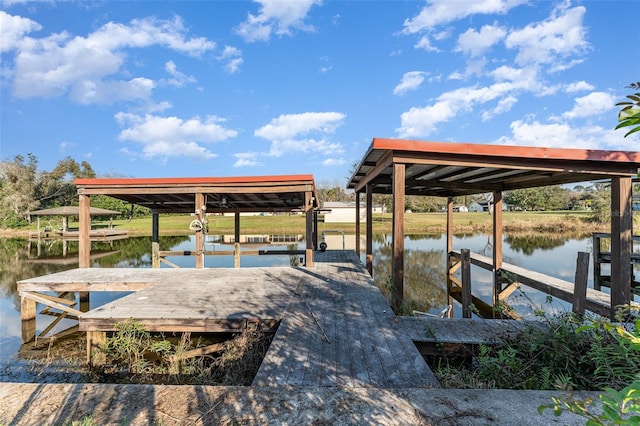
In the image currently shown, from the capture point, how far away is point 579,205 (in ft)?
191

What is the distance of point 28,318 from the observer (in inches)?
266

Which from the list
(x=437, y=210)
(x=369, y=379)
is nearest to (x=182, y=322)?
(x=369, y=379)

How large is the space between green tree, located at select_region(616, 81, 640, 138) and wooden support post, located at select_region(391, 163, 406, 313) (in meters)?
3.78

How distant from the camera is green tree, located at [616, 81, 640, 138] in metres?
1.00

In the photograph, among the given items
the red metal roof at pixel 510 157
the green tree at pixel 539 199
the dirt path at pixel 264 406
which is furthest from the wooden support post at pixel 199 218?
the green tree at pixel 539 199

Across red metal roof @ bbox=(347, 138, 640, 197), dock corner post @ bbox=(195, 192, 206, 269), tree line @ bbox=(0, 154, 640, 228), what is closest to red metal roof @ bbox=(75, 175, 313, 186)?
dock corner post @ bbox=(195, 192, 206, 269)

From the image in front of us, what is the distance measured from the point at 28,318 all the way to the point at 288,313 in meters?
6.32

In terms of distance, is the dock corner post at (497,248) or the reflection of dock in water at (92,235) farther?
the reflection of dock in water at (92,235)

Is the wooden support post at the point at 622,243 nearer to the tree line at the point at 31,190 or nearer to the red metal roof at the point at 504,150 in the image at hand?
the red metal roof at the point at 504,150

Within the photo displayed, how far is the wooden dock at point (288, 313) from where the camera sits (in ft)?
9.38

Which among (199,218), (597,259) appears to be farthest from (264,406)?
(597,259)

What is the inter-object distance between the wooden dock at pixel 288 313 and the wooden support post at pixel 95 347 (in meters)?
0.02

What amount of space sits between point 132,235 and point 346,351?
3196 centimetres

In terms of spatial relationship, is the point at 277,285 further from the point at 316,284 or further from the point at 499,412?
the point at 499,412
